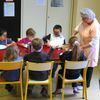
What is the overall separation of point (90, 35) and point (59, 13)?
211cm

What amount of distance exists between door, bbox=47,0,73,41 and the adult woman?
6.28ft

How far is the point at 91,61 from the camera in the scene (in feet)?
13.8

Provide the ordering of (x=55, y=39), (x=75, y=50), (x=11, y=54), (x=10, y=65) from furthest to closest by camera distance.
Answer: (x=55, y=39), (x=75, y=50), (x=11, y=54), (x=10, y=65)

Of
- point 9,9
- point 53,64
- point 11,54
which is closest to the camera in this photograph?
point 11,54

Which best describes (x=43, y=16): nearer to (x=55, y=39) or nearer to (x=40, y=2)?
(x=40, y=2)

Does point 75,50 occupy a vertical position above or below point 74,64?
above

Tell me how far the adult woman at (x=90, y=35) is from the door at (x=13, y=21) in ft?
6.91

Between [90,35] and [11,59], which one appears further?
[90,35]

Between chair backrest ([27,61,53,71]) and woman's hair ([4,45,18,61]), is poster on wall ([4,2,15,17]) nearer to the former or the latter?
woman's hair ([4,45,18,61])

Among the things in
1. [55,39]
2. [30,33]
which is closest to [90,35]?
[55,39]

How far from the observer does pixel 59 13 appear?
20.2 feet

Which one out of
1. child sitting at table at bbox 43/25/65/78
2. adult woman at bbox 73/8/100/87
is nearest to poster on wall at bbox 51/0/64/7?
child sitting at table at bbox 43/25/65/78

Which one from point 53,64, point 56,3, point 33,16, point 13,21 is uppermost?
point 56,3

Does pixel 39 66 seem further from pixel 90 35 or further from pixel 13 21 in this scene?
pixel 13 21
